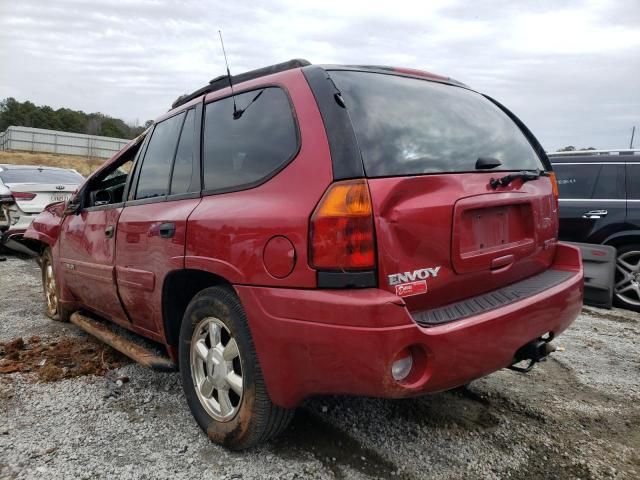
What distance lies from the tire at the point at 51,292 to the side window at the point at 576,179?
18.1 ft

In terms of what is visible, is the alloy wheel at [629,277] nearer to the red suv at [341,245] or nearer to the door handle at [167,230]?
the red suv at [341,245]

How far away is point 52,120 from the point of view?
64.2 meters

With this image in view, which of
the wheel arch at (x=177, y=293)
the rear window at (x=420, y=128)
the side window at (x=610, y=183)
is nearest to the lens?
the rear window at (x=420, y=128)

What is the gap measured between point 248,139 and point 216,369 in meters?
1.14

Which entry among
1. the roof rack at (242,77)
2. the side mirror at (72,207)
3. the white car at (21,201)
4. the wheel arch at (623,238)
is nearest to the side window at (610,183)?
the wheel arch at (623,238)

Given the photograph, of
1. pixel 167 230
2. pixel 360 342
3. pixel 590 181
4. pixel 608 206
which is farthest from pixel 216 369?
pixel 590 181

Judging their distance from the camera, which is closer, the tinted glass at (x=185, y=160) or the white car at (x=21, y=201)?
the tinted glass at (x=185, y=160)

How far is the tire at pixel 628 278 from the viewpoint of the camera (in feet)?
17.4

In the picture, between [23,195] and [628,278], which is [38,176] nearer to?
[23,195]

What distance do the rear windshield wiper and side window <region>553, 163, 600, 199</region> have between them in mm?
3567

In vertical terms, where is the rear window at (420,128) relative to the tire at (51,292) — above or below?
above

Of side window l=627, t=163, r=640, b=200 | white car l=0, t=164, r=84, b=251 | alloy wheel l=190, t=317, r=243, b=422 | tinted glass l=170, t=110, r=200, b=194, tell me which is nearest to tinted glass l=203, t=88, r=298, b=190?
tinted glass l=170, t=110, r=200, b=194

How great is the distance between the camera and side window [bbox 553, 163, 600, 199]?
5734mm

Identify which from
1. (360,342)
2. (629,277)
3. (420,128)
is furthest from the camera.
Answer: (629,277)
